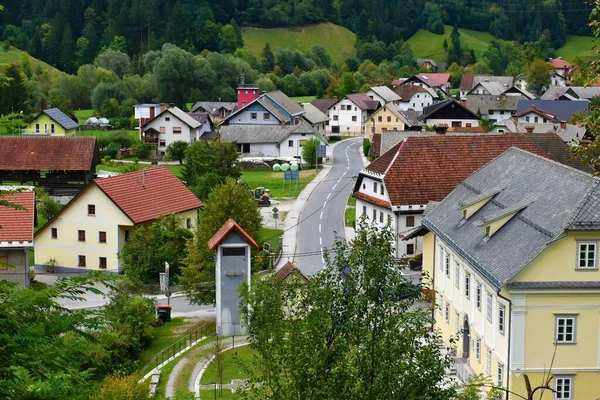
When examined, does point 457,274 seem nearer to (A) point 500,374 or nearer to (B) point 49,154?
(A) point 500,374

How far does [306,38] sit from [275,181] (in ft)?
358

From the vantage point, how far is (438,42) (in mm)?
188625

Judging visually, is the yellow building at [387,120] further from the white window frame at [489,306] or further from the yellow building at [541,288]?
the white window frame at [489,306]

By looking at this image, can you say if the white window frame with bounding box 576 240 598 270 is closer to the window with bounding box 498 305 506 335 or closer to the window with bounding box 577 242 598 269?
the window with bounding box 577 242 598 269

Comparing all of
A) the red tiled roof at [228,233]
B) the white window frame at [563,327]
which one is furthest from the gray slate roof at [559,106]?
the white window frame at [563,327]

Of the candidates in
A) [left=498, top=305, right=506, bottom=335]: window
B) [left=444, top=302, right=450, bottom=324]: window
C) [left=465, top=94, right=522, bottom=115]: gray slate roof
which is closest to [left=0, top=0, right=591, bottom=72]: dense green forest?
[left=465, top=94, right=522, bottom=115]: gray slate roof

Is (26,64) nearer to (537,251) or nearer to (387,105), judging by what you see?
(387,105)

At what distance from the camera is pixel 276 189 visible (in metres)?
65.1

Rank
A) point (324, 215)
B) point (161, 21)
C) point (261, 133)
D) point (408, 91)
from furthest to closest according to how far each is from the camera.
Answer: point (161, 21)
point (408, 91)
point (261, 133)
point (324, 215)

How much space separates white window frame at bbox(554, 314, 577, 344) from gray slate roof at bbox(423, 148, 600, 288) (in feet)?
5.59

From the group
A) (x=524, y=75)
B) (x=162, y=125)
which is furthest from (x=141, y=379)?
(x=524, y=75)

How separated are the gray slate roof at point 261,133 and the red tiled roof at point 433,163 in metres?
34.2

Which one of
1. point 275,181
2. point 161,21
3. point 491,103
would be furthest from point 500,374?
point 161,21

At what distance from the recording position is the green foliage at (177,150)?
77375 millimetres
